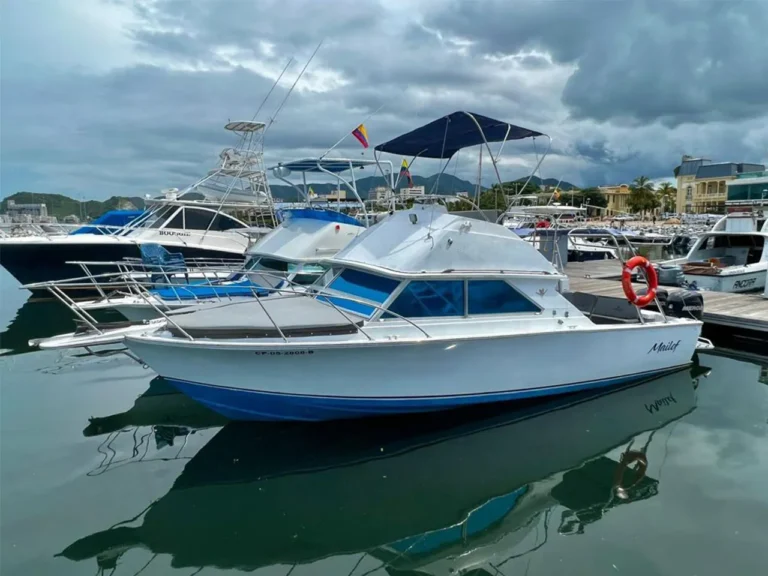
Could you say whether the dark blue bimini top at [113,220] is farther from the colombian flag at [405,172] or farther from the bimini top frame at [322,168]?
the colombian flag at [405,172]

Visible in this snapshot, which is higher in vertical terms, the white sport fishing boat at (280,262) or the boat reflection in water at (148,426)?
the white sport fishing boat at (280,262)

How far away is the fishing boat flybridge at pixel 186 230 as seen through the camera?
1527 centimetres

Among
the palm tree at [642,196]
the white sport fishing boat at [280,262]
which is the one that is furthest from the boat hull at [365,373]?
the palm tree at [642,196]

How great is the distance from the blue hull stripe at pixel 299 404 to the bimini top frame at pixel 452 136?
11.2 ft

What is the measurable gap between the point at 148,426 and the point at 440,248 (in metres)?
4.55

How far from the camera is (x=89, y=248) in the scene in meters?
15.3

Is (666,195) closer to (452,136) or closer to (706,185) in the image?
(706,185)

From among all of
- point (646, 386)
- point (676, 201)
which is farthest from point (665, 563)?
point (676, 201)

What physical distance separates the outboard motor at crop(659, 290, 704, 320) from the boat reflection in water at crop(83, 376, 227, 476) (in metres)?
7.46

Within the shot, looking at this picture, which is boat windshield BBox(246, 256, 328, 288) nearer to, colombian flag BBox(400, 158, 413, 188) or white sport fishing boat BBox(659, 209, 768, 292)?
colombian flag BBox(400, 158, 413, 188)

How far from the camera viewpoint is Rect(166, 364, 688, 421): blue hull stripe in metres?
5.85

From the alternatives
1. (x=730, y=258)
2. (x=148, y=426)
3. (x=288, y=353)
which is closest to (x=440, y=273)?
(x=288, y=353)

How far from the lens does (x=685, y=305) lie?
28.2 ft

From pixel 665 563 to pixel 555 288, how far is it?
3.57 meters
